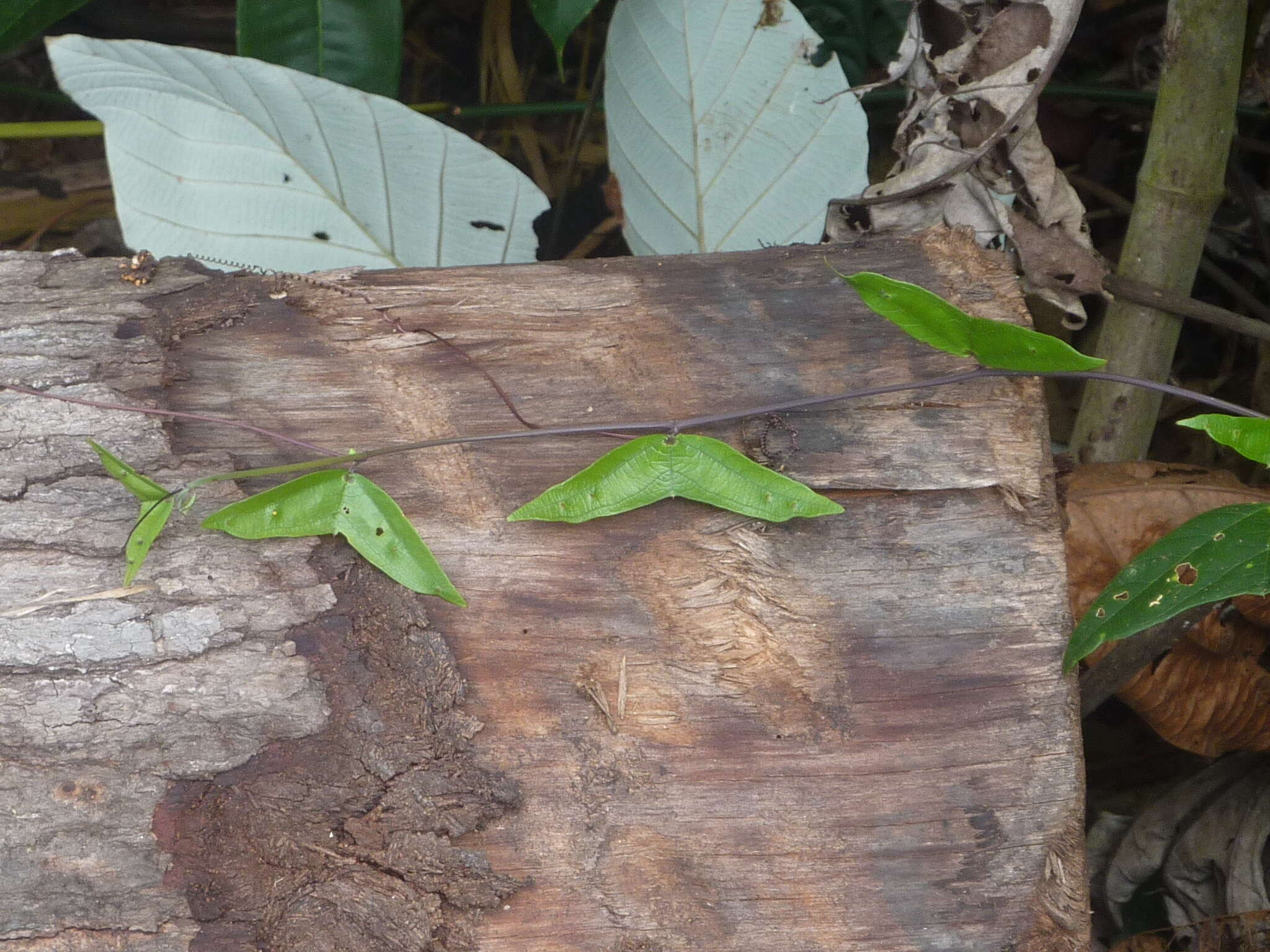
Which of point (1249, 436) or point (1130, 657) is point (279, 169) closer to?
point (1249, 436)

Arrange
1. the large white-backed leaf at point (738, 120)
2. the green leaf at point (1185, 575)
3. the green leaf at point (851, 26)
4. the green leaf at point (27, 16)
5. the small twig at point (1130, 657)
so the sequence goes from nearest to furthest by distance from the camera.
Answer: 1. the green leaf at point (1185, 575)
2. the small twig at point (1130, 657)
3. the large white-backed leaf at point (738, 120)
4. the green leaf at point (27, 16)
5. the green leaf at point (851, 26)

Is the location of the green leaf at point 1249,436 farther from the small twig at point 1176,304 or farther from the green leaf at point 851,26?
the green leaf at point 851,26

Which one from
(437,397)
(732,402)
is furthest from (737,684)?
(437,397)

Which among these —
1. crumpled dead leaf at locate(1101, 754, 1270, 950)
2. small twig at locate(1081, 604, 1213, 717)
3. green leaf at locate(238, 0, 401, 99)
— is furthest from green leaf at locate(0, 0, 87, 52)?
crumpled dead leaf at locate(1101, 754, 1270, 950)

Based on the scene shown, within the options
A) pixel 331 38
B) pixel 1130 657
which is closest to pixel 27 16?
pixel 331 38

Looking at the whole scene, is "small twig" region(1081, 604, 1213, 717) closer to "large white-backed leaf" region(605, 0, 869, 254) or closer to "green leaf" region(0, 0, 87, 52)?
"large white-backed leaf" region(605, 0, 869, 254)

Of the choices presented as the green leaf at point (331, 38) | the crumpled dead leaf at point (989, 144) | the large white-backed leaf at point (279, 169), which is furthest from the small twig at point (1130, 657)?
the green leaf at point (331, 38)

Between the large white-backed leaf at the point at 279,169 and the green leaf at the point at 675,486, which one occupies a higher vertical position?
the large white-backed leaf at the point at 279,169
